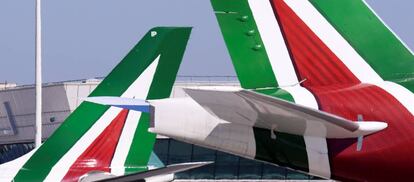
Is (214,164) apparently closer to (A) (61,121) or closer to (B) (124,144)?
(A) (61,121)

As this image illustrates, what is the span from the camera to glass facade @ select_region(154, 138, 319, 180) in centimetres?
5766

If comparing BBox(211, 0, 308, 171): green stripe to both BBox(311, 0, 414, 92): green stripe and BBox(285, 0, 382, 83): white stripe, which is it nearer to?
BBox(285, 0, 382, 83): white stripe

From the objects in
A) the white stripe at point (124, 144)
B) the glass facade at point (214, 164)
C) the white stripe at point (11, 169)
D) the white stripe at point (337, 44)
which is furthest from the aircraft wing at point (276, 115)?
the glass facade at point (214, 164)

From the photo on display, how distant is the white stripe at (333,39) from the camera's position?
20.8m

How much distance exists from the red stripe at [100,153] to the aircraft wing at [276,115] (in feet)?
36.9

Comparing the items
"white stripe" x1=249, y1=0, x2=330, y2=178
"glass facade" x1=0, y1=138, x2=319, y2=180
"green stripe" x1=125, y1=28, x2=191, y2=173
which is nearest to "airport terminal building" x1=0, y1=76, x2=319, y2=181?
"glass facade" x1=0, y1=138, x2=319, y2=180

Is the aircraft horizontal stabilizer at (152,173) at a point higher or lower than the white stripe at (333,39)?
lower

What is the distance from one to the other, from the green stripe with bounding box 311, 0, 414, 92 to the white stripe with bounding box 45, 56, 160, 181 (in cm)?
972

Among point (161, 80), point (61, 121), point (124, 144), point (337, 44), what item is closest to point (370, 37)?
point (337, 44)

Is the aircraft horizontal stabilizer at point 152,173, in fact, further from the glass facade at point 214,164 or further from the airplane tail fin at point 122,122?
the glass facade at point 214,164

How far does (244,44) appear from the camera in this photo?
21.1m

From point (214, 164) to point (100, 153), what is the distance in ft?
92.3

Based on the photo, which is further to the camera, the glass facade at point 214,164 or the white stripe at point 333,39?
the glass facade at point 214,164

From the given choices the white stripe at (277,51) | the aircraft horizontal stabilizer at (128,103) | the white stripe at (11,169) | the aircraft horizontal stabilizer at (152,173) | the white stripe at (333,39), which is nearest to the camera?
the white stripe at (277,51)
